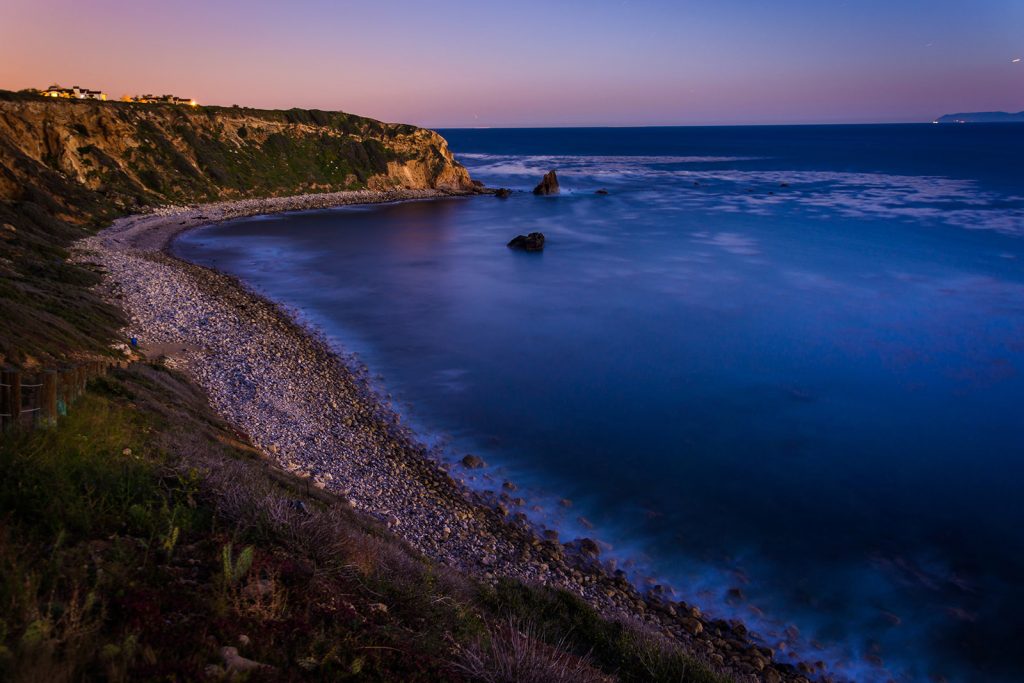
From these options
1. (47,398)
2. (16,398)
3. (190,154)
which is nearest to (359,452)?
(47,398)

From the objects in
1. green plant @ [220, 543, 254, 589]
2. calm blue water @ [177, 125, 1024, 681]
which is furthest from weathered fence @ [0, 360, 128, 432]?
calm blue water @ [177, 125, 1024, 681]

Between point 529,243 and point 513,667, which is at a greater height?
point 513,667

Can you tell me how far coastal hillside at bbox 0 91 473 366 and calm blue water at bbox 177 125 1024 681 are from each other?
845 cm

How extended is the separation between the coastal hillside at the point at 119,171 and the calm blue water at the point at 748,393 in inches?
333

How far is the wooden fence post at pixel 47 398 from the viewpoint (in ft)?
24.0

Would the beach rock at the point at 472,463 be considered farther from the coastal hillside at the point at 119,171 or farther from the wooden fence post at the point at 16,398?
the wooden fence post at the point at 16,398

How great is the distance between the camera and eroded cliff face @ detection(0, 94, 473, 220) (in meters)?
46.0

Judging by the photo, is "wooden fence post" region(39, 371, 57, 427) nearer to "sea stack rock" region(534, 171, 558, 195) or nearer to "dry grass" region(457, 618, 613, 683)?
"dry grass" region(457, 618, 613, 683)

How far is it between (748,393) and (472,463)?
36.4 ft

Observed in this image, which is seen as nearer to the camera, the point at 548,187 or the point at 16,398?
the point at 16,398

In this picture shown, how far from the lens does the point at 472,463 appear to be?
50.2 ft

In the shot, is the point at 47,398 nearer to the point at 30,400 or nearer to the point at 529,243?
the point at 30,400

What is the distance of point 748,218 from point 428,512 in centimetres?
5770

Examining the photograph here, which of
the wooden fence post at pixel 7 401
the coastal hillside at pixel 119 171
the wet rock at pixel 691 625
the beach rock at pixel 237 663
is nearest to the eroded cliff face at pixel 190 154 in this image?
the coastal hillside at pixel 119 171
